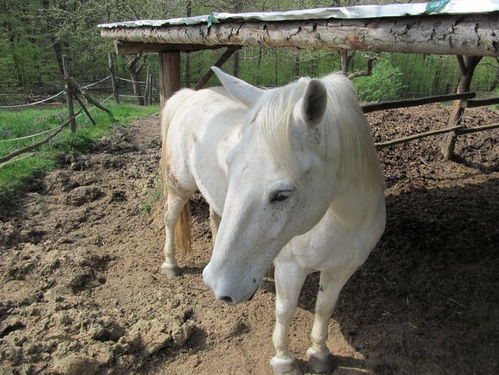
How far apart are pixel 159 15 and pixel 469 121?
14.1 metres

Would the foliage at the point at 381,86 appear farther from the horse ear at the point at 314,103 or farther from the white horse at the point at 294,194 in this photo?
the horse ear at the point at 314,103

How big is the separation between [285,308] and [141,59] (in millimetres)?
18921

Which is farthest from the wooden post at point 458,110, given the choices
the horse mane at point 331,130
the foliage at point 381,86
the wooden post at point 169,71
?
the foliage at point 381,86

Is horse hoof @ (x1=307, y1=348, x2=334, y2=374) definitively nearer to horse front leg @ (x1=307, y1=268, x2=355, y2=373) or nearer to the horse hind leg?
horse front leg @ (x1=307, y1=268, x2=355, y2=373)

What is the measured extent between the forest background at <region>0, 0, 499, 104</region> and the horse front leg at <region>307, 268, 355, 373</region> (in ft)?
39.1

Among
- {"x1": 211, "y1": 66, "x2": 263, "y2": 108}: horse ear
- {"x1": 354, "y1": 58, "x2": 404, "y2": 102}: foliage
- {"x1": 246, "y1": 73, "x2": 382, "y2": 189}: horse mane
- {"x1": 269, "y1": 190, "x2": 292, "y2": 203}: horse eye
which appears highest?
{"x1": 211, "y1": 66, "x2": 263, "y2": 108}: horse ear

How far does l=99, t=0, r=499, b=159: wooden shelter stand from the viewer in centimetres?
150

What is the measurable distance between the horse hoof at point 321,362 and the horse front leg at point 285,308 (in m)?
0.11

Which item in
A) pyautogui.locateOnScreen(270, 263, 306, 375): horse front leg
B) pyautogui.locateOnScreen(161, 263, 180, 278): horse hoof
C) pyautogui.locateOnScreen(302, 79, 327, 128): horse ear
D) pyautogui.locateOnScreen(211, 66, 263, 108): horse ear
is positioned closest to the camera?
pyautogui.locateOnScreen(302, 79, 327, 128): horse ear

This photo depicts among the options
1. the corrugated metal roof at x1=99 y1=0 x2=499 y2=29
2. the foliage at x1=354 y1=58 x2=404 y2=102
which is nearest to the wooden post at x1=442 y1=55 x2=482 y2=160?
the corrugated metal roof at x1=99 y1=0 x2=499 y2=29

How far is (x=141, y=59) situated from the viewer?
18828 mm

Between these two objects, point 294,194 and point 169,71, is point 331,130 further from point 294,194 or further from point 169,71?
point 169,71

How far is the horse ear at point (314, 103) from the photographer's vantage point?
4.21ft

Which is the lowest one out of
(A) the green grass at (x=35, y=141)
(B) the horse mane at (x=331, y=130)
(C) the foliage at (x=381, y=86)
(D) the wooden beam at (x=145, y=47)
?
(A) the green grass at (x=35, y=141)
